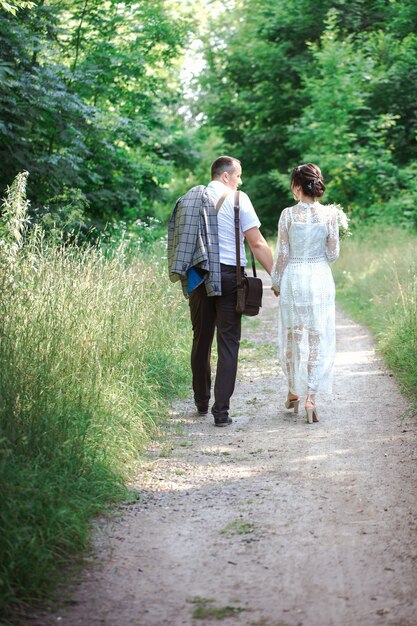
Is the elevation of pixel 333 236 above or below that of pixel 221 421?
above

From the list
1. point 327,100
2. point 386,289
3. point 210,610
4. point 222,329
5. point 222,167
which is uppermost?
point 327,100

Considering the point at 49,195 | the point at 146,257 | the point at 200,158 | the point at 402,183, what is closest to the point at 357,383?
the point at 146,257

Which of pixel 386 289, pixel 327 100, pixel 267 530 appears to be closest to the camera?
pixel 267 530

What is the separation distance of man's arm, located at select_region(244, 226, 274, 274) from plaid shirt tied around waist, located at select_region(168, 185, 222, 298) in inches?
Answer: 11.7

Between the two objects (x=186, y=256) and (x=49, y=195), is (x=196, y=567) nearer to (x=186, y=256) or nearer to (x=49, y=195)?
(x=186, y=256)

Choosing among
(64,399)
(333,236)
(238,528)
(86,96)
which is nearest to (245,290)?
(333,236)

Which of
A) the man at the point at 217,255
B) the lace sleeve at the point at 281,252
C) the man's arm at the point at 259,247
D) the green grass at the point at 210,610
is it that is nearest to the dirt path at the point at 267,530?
the green grass at the point at 210,610

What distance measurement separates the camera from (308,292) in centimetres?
737

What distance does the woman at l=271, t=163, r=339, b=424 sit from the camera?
7.29 metres

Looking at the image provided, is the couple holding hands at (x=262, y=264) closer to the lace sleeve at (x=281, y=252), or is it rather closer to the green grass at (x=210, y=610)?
the lace sleeve at (x=281, y=252)

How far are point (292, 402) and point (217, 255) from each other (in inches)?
58.3

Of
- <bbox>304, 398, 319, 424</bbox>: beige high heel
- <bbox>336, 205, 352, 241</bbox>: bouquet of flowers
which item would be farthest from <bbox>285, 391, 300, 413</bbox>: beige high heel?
<bbox>336, 205, 352, 241</bbox>: bouquet of flowers

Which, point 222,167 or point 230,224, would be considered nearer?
point 230,224

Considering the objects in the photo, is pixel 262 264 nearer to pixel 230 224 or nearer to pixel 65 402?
pixel 230 224
